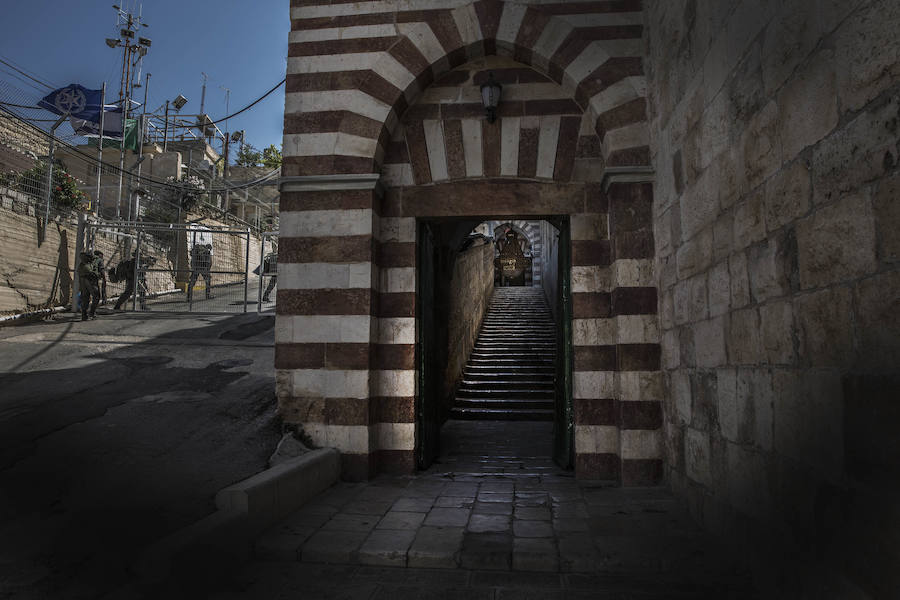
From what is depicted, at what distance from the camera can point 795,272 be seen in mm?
2338

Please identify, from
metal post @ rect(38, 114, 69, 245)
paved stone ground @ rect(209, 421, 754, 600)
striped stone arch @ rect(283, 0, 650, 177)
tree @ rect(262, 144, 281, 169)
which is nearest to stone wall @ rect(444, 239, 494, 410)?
striped stone arch @ rect(283, 0, 650, 177)

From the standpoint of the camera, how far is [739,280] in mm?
2906

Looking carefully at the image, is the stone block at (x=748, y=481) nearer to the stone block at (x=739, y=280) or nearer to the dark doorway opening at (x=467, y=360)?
the stone block at (x=739, y=280)

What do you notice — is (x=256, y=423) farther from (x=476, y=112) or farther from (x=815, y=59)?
(x=815, y=59)

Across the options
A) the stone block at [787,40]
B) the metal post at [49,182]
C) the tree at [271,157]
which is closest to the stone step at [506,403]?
the stone block at [787,40]

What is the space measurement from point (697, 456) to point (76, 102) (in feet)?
55.9

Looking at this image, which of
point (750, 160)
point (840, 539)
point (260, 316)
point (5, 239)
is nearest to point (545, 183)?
point (750, 160)

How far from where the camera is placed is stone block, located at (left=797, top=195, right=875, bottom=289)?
1868 mm

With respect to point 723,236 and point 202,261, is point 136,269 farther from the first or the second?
point 723,236

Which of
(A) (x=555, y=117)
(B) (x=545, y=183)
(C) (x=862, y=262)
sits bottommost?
(C) (x=862, y=262)

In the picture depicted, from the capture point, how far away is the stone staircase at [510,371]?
8406 millimetres

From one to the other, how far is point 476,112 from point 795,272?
3592 millimetres

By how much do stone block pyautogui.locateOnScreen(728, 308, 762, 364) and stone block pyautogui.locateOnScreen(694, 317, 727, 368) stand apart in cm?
12

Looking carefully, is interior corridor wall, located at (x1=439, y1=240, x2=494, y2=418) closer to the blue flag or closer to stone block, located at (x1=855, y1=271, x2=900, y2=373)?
stone block, located at (x1=855, y1=271, x2=900, y2=373)
